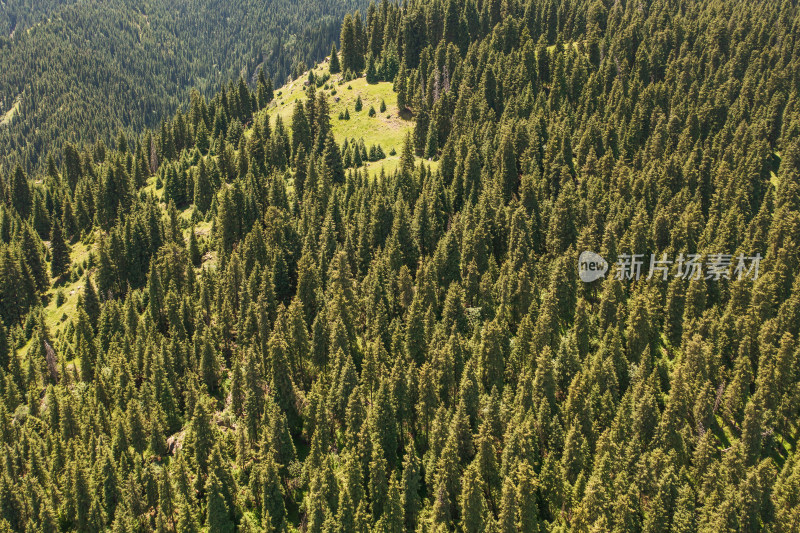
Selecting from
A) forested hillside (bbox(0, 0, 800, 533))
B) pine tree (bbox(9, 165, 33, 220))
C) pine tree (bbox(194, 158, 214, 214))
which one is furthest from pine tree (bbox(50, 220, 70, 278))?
pine tree (bbox(194, 158, 214, 214))

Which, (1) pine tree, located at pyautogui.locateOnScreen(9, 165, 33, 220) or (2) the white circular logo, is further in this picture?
(1) pine tree, located at pyautogui.locateOnScreen(9, 165, 33, 220)

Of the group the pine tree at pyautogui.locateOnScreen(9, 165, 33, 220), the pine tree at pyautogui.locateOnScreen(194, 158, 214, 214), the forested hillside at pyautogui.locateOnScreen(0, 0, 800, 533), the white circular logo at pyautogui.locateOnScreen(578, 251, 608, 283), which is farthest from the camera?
the pine tree at pyautogui.locateOnScreen(9, 165, 33, 220)

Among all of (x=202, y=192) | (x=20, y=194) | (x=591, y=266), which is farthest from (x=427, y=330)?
(x=20, y=194)

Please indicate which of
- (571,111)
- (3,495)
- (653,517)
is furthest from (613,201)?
(3,495)

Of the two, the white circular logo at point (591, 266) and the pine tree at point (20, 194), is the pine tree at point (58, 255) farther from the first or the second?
the white circular logo at point (591, 266)

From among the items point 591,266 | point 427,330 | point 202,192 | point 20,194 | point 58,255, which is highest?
point 202,192

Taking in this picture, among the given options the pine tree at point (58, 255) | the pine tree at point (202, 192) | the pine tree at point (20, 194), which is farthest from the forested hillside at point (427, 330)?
the pine tree at point (58, 255)

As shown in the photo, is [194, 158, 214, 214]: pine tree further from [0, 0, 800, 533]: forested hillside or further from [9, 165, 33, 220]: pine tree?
[9, 165, 33, 220]: pine tree

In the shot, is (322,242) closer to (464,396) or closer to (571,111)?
(464,396)

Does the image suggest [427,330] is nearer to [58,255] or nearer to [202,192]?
[202,192]

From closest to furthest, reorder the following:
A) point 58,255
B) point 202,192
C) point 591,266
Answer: point 591,266, point 58,255, point 202,192
